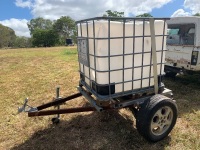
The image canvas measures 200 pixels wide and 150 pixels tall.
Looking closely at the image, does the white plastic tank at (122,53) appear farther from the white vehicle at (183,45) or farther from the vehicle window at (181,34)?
the vehicle window at (181,34)

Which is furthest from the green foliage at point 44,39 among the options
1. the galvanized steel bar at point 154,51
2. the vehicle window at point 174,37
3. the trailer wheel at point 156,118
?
the trailer wheel at point 156,118

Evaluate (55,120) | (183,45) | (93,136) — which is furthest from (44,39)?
(93,136)

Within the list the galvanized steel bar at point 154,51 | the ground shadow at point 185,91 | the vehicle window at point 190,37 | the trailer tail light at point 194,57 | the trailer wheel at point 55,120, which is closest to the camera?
the galvanized steel bar at point 154,51

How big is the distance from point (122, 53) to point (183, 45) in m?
3.49

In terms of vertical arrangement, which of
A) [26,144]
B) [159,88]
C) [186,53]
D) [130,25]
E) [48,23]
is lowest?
[26,144]

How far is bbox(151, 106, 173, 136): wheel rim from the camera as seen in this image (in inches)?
134

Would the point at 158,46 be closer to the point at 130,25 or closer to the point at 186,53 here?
the point at 130,25

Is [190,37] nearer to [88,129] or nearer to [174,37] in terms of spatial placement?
[174,37]

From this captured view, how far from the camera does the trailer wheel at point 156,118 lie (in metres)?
3.20

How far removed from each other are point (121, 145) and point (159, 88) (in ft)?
3.98

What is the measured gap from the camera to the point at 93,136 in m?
3.76

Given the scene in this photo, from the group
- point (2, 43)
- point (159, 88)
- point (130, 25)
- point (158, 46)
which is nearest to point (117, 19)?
point (130, 25)

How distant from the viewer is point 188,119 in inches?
171

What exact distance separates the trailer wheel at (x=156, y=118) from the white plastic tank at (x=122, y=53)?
0.39 meters
